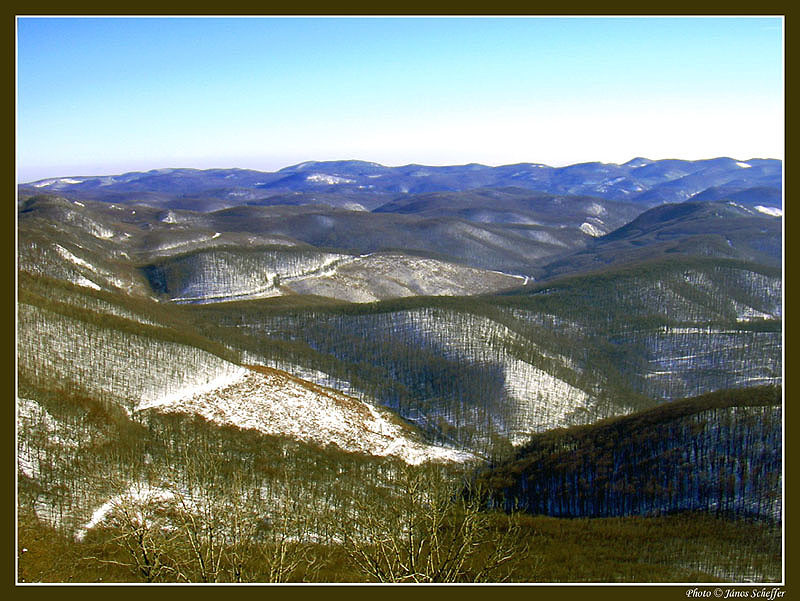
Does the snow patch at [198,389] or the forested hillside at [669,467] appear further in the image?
the snow patch at [198,389]

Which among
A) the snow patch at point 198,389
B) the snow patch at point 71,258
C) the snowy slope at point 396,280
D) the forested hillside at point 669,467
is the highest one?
the snow patch at point 71,258

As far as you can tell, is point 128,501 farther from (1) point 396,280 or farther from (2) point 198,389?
(1) point 396,280

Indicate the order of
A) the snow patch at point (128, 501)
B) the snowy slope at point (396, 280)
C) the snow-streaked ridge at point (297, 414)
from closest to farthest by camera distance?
the snow patch at point (128, 501) → the snow-streaked ridge at point (297, 414) → the snowy slope at point (396, 280)

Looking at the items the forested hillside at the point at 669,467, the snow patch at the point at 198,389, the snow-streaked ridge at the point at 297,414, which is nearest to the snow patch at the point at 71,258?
the snow patch at the point at 198,389

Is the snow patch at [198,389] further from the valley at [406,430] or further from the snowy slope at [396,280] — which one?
the snowy slope at [396,280]

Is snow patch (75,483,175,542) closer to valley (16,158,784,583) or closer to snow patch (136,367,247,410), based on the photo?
valley (16,158,784,583)

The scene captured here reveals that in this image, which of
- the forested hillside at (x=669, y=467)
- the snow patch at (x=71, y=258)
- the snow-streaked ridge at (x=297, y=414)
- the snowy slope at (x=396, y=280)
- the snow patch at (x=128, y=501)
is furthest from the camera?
the snowy slope at (x=396, y=280)

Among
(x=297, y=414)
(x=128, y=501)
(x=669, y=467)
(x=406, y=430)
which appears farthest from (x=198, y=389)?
(x=669, y=467)

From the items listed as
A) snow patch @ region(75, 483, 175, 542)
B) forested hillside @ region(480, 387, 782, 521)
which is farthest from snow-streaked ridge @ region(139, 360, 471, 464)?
snow patch @ region(75, 483, 175, 542)

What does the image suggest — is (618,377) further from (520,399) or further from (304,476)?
(304,476)

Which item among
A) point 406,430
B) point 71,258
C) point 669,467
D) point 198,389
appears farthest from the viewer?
point 71,258
